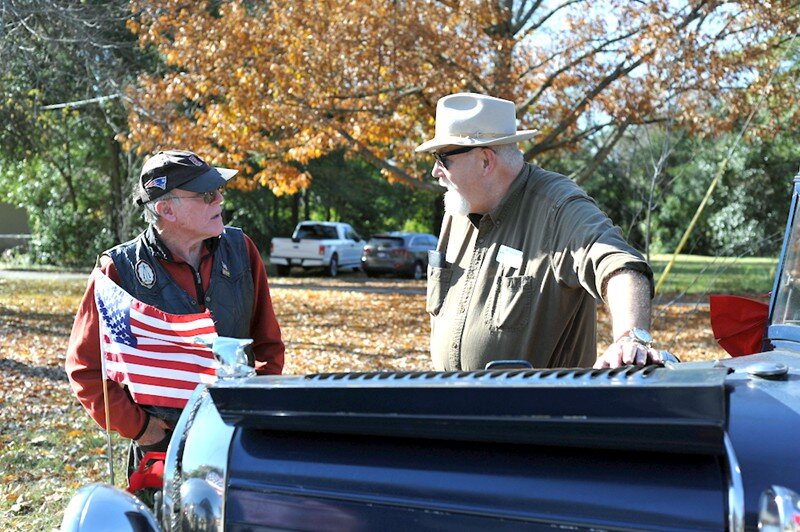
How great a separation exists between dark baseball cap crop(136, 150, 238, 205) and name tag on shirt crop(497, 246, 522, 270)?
1.12 metres

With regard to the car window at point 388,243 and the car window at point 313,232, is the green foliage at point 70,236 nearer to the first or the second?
the car window at point 313,232

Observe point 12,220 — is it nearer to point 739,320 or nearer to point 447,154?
point 447,154

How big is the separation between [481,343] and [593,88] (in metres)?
10.6

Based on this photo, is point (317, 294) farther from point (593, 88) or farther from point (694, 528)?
point (694, 528)

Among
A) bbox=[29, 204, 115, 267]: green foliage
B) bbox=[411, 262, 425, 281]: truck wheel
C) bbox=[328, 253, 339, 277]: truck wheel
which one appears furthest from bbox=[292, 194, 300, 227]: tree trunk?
bbox=[29, 204, 115, 267]: green foliage

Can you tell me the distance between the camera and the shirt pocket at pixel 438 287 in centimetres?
350

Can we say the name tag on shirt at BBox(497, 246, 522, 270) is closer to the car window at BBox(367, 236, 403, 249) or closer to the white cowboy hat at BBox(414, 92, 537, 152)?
the white cowboy hat at BBox(414, 92, 537, 152)

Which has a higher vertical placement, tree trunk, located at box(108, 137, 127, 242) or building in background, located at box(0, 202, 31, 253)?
tree trunk, located at box(108, 137, 127, 242)

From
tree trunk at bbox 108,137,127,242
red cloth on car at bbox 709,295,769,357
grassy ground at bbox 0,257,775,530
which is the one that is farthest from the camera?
tree trunk at bbox 108,137,127,242

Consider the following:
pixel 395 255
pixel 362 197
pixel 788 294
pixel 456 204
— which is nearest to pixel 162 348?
pixel 456 204

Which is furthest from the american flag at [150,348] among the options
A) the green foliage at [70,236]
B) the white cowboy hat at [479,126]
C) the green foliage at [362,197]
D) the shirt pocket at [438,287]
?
the green foliage at [70,236]

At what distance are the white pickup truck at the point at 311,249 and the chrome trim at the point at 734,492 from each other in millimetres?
28234

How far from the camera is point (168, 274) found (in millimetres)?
3600

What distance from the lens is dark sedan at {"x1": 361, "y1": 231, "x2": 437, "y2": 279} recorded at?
29562 mm
